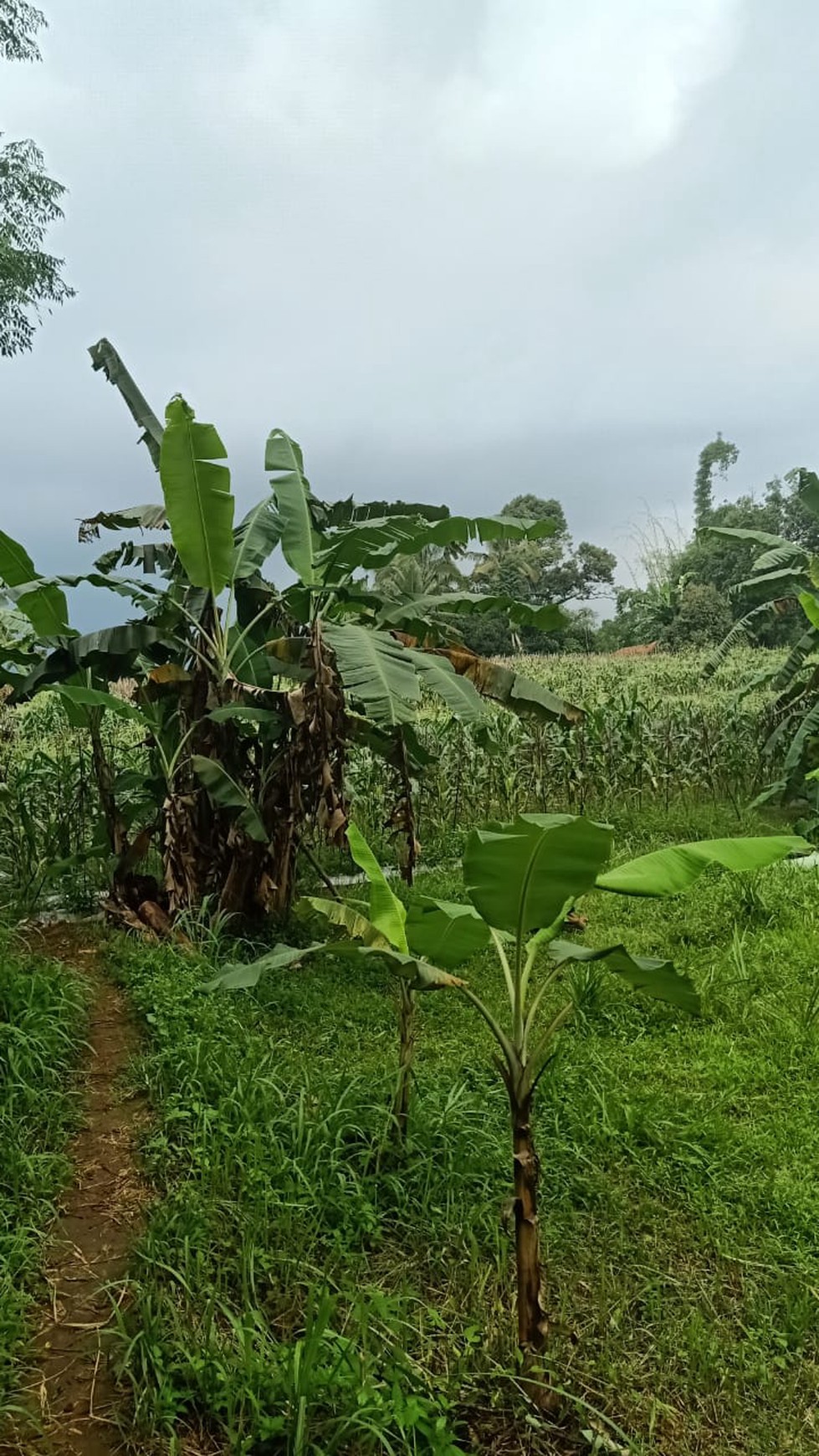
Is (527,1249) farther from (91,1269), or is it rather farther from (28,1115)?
(28,1115)

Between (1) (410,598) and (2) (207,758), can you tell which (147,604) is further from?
(1) (410,598)

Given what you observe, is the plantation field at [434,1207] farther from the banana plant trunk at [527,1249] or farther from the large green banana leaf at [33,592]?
the large green banana leaf at [33,592]

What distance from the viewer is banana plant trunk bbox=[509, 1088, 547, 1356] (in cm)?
171

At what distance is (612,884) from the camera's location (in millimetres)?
1886

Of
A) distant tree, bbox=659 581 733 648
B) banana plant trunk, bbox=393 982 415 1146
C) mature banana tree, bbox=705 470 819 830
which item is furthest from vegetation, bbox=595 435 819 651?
banana plant trunk, bbox=393 982 415 1146

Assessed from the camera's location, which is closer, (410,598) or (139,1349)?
(139,1349)

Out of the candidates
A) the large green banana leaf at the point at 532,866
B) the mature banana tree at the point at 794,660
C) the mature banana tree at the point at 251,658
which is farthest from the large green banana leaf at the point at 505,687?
the large green banana leaf at the point at 532,866

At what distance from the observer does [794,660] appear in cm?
752

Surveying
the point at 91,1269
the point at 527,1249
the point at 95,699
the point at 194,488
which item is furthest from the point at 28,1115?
the point at 194,488

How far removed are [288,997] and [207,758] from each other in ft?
3.98

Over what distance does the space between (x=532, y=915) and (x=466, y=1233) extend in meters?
1.01

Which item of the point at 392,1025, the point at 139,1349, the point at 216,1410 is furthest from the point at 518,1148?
the point at 392,1025

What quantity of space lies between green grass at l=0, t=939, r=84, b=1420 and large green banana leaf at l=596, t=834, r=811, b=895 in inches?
63.5

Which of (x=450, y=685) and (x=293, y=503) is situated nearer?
(x=450, y=685)
